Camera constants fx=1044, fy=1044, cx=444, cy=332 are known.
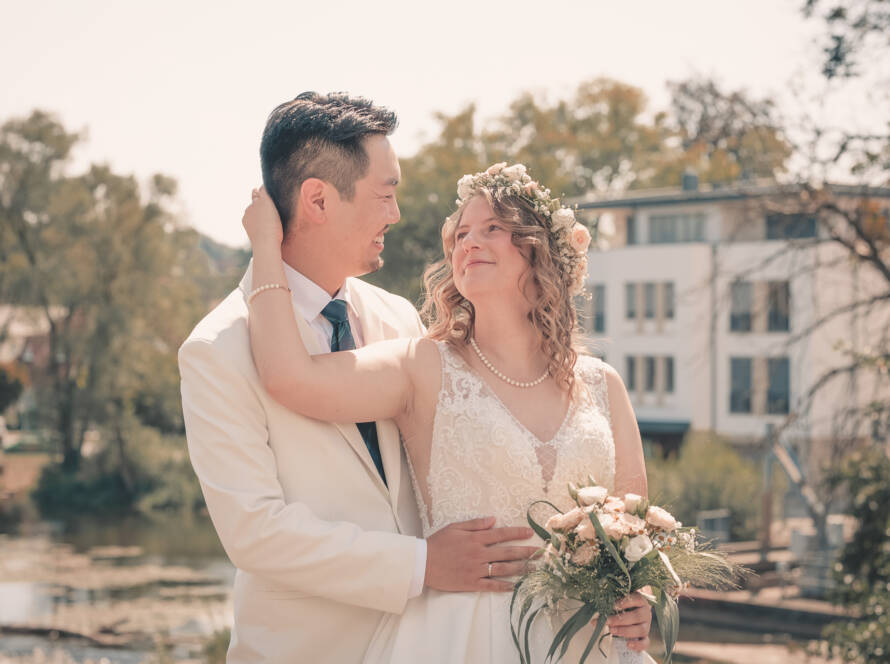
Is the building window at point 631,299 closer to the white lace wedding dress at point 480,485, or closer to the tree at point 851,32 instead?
the tree at point 851,32

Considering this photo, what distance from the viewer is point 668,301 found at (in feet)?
113

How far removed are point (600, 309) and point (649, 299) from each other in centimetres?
190

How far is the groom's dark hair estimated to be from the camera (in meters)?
3.20

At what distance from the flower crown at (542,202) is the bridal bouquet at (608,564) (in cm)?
88

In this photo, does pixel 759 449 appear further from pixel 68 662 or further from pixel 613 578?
pixel 68 662

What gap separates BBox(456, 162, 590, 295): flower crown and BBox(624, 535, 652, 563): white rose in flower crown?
3.41 ft

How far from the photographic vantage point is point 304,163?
3211 millimetres

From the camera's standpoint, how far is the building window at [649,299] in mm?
34562

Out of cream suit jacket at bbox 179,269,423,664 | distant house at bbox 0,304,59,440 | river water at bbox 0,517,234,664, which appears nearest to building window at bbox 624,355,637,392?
river water at bbox 0,517,234,664

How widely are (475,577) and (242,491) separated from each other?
723mm

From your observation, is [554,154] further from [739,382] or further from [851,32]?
[851,32]

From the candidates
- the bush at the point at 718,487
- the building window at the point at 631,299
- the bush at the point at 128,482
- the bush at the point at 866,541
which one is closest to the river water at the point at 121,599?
the bush at the point at 128,482

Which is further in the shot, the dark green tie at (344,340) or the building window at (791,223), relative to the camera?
the building window at (791,223)

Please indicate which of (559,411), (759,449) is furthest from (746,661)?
(559,411)
